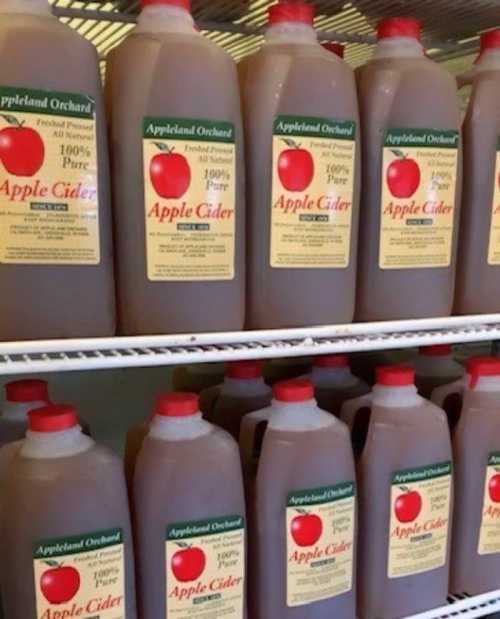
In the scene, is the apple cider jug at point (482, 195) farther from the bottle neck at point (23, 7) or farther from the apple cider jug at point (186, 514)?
the bottle neck at point (23, 7)

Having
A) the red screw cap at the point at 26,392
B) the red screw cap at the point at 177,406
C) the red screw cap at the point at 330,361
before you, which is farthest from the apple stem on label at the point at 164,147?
the red screw cap at the point at 330,361

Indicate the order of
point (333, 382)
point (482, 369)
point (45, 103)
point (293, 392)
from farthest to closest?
point (333, 382) → point (482, 369) → point (293, 392) → point (45, 103)

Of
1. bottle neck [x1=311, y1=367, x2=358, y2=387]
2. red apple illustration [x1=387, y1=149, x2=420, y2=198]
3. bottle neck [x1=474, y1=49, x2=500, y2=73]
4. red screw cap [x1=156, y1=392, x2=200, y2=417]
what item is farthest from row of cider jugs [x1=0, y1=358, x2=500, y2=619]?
Result: bottle neck [x1=474, y1=49, x2=500, y2=73]

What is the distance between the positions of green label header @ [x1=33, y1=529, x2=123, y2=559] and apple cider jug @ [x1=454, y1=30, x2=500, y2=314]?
0.63 meters

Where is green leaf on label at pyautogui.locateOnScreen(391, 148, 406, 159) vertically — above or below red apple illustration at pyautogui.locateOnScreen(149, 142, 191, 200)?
above

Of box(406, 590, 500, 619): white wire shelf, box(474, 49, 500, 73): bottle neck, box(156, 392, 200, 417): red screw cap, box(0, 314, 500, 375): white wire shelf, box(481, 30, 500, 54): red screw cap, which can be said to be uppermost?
box(481, 30, 500, 54): red screw cap

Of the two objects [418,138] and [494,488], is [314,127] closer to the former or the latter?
[418,138]

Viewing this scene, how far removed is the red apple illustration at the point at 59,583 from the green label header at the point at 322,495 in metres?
0.31

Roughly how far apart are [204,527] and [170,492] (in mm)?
72

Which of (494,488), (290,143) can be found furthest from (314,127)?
(494,488)

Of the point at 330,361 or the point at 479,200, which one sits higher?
the point at 479,200

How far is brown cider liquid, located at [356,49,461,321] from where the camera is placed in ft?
3.25

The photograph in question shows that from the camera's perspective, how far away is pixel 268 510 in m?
1.00

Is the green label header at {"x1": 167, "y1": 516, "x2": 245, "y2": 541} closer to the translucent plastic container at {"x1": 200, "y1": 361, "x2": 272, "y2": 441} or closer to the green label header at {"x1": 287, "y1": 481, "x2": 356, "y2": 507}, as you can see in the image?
the green label header at {"x1": 287, "y1": 481, "x2": 356, "y2": 507}
